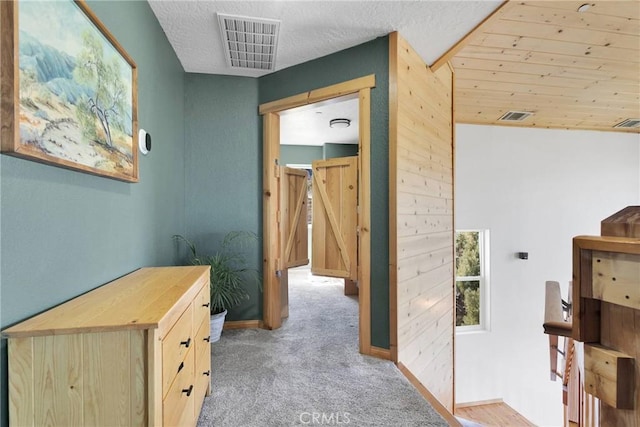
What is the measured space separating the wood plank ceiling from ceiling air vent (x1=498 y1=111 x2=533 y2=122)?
77 mm

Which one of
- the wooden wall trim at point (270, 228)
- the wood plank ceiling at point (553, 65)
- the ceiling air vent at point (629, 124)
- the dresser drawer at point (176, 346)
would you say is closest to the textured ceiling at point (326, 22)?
the wood plank ceiling at point (553, 65)

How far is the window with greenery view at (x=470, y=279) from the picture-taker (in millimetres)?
4512

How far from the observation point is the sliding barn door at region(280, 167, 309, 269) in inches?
115

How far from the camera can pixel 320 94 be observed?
245 cm

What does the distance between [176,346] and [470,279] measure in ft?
15.2

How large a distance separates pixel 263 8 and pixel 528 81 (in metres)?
3.29

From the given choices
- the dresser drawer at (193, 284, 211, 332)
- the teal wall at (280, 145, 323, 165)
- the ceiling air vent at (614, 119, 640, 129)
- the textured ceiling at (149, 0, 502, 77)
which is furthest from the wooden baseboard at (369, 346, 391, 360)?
the ceiling air vent at (614, 119, 640, 129)

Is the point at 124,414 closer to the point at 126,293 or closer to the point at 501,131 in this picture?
the point at 126,293

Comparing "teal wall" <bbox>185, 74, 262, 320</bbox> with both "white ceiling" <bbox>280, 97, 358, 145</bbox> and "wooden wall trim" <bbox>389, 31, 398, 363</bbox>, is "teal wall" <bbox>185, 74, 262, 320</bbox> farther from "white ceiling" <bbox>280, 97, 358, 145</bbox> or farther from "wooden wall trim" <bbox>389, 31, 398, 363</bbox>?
"wooden wall trim" <bbox>389, 31, 398, 363</bbox>

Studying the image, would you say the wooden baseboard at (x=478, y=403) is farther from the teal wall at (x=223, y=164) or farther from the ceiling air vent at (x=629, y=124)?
the ceiling air vent at (x=629, y=124)

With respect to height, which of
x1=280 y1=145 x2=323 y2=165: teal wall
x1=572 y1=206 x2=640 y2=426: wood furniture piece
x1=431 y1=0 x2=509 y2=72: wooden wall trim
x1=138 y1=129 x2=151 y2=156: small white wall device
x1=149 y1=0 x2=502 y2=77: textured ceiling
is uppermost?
x1=431 y1=0 x2=509 y2=72: wooden wall trim

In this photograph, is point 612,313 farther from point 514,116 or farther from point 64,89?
point 514,116

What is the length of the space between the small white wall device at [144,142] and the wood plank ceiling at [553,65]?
8.27ft

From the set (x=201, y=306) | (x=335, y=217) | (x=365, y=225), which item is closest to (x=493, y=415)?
(x=335, y=217)
